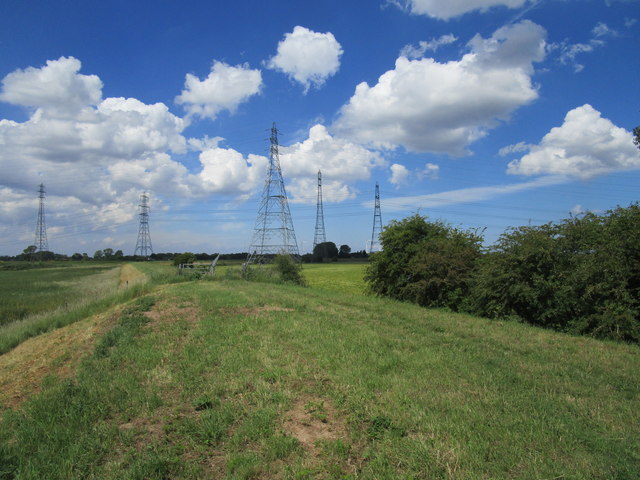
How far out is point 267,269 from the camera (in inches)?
1060

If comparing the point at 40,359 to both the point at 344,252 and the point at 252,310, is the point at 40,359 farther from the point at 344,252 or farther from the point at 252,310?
the point at 344,252

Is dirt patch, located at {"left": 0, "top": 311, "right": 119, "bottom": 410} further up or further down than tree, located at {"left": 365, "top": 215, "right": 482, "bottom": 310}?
further down

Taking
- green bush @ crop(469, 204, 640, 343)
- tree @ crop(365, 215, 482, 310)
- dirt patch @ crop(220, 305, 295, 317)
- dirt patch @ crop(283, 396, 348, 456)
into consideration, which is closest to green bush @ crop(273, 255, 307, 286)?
tree @ crop(365, 215, 482, 310)

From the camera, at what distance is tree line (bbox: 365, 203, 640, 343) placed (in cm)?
945

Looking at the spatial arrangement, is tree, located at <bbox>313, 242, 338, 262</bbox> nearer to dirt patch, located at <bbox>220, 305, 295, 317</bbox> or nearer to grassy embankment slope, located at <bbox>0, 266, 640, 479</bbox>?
dirt patch, located at <bbox>220, 305, 295, 317</bbox>

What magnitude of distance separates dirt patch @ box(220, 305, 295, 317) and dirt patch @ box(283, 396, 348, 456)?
592 centimetres

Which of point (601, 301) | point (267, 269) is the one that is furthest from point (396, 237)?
point (267, 269)

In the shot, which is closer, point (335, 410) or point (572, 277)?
point (335, 410)

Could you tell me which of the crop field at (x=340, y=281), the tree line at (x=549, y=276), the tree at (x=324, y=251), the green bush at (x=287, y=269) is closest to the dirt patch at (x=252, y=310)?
the tree line at (x=549, y=276)

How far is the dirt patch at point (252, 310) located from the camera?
10930 mm

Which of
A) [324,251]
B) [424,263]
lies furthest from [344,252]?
[424,263]

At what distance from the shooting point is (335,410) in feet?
15.5

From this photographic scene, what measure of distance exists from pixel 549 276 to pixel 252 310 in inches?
336

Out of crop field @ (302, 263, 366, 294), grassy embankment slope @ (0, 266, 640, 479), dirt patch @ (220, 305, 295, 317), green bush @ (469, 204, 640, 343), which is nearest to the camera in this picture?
grassy embankment slope @ (0, 266, 640, 479)
